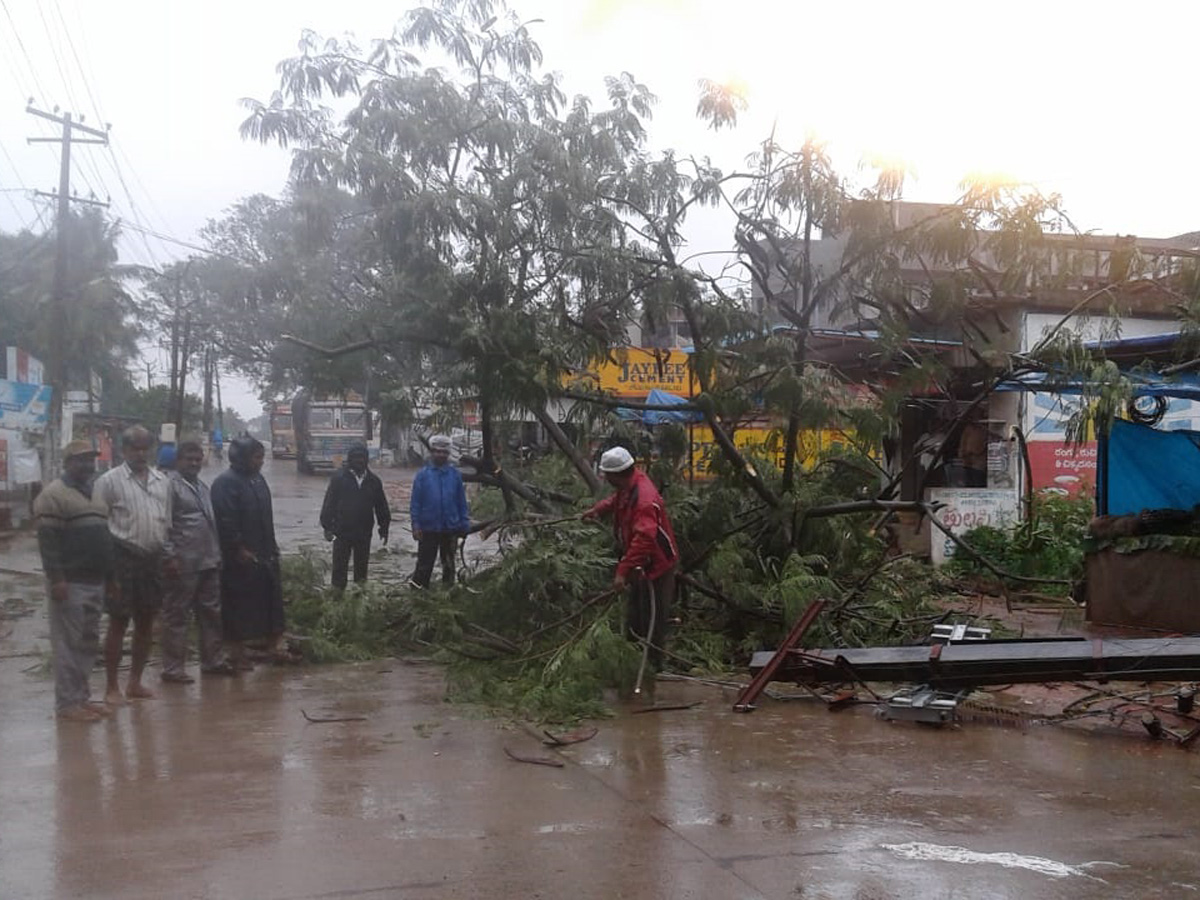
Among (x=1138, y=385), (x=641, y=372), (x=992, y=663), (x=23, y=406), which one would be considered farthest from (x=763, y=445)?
(x=23, y=406)

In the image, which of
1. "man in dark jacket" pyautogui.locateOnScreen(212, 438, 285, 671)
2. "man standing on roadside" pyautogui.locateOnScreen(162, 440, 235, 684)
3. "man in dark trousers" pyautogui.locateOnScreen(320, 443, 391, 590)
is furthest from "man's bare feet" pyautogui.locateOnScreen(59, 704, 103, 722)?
"man in dark trousers" pyautogui.locateOnScreen(320, 443, 391, 590)

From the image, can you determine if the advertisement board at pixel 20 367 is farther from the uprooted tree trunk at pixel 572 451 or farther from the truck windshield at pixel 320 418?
the uprooted tree trunk at pixel 572 451

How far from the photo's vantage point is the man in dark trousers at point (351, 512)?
33.9ft

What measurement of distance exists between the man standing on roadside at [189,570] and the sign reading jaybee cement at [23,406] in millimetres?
15237

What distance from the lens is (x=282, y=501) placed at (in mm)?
26734

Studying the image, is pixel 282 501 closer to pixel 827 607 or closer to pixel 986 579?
pixel 986 579

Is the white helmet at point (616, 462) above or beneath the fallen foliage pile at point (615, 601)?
above

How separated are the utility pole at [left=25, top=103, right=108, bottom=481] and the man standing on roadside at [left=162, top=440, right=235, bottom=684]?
17.5m

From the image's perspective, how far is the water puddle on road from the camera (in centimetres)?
438

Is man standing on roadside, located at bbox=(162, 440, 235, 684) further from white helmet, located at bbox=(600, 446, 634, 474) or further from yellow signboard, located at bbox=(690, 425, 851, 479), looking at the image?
yellow signboard, located at bbox=(690, 425, 851, 479)

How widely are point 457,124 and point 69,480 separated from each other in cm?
570

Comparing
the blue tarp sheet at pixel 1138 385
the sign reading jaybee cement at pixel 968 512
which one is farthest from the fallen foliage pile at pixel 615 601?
the sign reading jaybee cement at pixel 968 512

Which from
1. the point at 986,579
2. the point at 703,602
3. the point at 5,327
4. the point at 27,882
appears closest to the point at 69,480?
the point at 27,882

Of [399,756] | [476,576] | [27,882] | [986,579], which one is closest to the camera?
[27,882]
